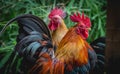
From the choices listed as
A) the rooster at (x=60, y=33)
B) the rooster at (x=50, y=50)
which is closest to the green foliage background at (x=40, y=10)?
the rooster at (x=60, y=33)

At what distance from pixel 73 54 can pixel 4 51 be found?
25.7 inches

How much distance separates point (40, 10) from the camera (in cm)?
226

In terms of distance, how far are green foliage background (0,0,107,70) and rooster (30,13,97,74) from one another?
42cm

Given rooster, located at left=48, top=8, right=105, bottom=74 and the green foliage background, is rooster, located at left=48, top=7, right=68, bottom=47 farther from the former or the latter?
the green foliage background

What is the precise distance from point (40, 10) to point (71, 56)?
24.2 inches

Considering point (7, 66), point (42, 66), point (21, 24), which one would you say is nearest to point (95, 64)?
point (42, 66)

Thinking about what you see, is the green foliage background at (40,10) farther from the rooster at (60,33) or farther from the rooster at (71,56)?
the rooster at (71,56)

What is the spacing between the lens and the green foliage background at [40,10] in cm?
223

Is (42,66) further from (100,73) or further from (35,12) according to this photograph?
(35,12)

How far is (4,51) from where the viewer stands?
2.22 metres

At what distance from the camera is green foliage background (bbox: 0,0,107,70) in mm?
2232

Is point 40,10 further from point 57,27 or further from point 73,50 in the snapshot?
point 73,50

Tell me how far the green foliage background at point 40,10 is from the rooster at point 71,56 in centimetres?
42

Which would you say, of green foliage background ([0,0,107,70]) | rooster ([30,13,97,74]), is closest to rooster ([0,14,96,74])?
rooster ([30,13,97,74])
